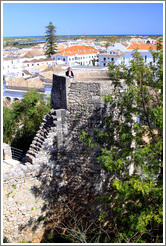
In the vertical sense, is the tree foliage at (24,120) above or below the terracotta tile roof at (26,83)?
below

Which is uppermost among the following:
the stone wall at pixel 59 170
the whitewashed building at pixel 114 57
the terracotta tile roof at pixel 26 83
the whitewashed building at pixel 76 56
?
the whitewashed building at pixel 76 56

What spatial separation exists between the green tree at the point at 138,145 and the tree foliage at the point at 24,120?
808 centimetres

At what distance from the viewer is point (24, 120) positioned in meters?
18.1

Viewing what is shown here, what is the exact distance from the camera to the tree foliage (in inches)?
612

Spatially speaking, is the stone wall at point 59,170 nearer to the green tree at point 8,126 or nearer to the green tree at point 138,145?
the green tree at point 138,145

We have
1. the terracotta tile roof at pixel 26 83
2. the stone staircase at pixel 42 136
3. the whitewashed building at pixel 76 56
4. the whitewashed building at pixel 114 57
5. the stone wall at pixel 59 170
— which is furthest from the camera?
the whitewashed building at pixel 76 56

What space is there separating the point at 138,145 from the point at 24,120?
40.0 ft

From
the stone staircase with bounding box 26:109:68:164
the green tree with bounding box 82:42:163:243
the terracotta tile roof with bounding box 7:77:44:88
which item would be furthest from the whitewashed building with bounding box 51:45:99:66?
the green tree with bounding box 82:42:163:243

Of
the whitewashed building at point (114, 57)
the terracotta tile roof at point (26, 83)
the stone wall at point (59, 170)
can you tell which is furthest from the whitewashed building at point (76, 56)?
the stone wall at point (59, 170)

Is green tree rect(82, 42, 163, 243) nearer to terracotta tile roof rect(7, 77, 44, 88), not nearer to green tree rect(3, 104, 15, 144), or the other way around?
green tree rect(3, 104, 15, 144)

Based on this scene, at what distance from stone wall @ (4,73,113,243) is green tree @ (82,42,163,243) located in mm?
576

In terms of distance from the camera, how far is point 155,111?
6.67 metres

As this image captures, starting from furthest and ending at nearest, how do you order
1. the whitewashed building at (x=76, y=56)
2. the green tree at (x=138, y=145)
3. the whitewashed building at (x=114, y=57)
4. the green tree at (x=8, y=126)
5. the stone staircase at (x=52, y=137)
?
the whitewashed building at (x=76, y=56), the whitewashed building at (x=114, y=57), the green tree at (x=8, y=126), the stone staircase at (x=52, y=137), the green tree at (x=138, y=145)

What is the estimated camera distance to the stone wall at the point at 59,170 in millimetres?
8602
